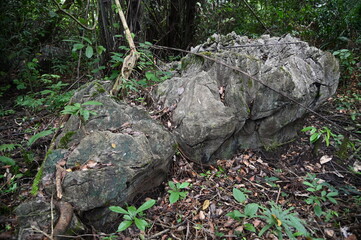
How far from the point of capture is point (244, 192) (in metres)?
2.45

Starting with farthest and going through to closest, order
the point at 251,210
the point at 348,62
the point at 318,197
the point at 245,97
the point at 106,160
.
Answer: the point at 348,62
the point at 245,97
the point at 318,197
the point at 106,160
the point at 251,210


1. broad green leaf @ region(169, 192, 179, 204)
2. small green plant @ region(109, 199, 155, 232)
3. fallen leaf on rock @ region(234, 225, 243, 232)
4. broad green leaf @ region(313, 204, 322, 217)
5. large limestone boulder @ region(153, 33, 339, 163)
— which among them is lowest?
fallen leaf on rock @ region(234, 225, 243, 232)

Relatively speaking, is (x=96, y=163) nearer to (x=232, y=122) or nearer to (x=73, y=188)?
(x=73, y=188)

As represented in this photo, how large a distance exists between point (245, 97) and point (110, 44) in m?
2.66

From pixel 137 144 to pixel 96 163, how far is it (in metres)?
0.44

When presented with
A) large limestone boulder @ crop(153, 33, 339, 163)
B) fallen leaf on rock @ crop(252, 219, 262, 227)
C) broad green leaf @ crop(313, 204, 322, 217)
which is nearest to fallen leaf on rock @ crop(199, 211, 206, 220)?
fallen leaf on rock @ crop(252, 219, 262, 227)

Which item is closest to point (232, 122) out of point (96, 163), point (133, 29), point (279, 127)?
point (279, 127)

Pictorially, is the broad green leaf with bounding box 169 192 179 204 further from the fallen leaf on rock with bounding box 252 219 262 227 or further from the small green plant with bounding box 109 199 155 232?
the fallen leaf on rock with bounding box 252 219 262 227

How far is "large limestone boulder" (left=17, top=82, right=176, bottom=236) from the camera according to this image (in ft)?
6.21

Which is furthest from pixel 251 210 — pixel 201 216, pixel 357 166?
pixel 357 166

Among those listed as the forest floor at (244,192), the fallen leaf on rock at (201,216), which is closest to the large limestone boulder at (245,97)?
the forest floor at (244,192)

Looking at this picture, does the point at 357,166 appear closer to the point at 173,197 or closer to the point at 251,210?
the point at 251,210

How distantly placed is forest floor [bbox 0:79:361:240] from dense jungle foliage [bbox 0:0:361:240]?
4cm

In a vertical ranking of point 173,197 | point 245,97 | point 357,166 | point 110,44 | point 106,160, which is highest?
point 110,44
